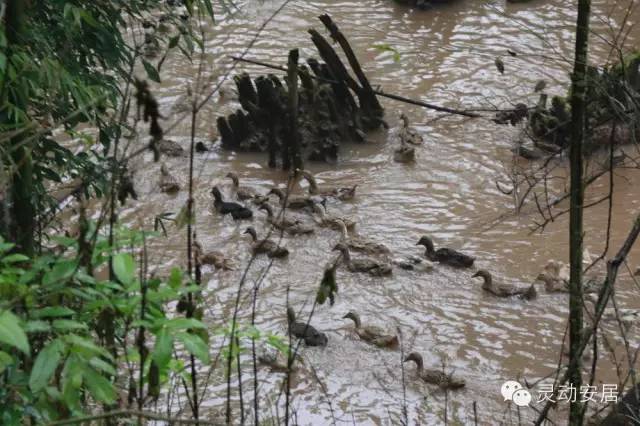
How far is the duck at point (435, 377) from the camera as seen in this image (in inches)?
275

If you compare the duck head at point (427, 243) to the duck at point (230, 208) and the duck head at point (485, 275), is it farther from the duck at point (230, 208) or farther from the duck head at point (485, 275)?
the duck at point (230, 208)

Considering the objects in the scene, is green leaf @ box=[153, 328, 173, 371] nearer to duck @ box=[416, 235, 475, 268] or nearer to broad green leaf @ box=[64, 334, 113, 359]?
broad green leaf @ box=[64, 334, 113, 359]

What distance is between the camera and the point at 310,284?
335 inches

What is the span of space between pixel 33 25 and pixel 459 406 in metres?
3.66

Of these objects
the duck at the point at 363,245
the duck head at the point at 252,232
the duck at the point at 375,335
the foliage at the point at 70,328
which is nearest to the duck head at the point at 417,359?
the duck at the point at 375,335

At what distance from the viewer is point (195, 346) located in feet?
8.73

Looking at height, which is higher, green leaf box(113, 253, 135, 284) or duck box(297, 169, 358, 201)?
green leaf box(113, 253, 135, 284)

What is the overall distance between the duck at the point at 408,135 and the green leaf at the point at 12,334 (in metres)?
8.79

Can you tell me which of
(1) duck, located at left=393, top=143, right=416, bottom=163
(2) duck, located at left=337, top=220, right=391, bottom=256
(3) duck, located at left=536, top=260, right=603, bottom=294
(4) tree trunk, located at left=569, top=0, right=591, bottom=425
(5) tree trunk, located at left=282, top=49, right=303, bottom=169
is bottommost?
(2) duck, located at left=337, top=220, right=391, bottom=256

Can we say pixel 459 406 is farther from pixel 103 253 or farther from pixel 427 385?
pixel 103 253

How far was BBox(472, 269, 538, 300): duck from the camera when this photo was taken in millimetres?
8188

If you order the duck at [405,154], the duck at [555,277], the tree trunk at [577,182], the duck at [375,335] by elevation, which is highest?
the tree trunk at [577,182]

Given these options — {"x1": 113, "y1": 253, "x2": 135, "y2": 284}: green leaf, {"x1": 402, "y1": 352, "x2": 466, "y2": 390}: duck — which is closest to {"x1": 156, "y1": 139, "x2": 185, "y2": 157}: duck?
{"x1": 402, "y1": 352, "x2": 466, "y2": 390}: duck

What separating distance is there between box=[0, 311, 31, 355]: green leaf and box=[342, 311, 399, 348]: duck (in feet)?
17.6
